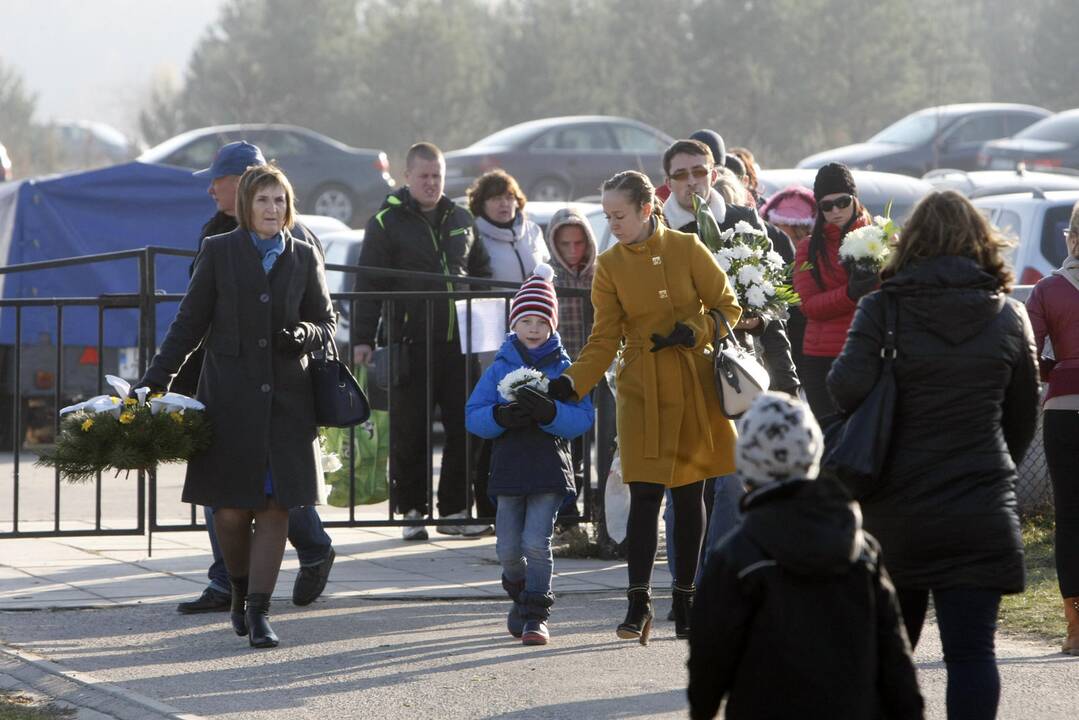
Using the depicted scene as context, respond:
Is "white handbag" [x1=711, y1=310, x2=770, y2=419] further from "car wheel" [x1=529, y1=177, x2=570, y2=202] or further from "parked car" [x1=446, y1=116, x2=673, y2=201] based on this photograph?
"car wheel" [x1=529, y1=177, x2=570, y2=202]

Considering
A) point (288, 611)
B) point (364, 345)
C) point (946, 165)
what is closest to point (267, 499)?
point (288, 611)

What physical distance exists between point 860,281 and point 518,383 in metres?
1.53

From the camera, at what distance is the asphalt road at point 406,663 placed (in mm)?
5855

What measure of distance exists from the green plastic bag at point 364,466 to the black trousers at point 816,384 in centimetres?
220

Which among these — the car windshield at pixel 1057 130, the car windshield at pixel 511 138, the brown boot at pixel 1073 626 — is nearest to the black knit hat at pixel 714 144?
the brown boot at pixel 1073 626

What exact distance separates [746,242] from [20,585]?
3592 mm

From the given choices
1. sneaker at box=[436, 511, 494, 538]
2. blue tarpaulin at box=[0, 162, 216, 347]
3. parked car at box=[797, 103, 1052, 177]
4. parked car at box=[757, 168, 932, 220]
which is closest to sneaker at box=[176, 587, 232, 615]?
sneaker at box=[436, 511, 494, 538]

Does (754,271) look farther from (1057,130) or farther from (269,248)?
(1057,130)

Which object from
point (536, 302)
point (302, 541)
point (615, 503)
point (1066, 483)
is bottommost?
point (302, 541)


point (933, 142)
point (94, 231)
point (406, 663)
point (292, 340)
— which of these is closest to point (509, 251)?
point (292, 340)

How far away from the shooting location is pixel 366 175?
1105 inches

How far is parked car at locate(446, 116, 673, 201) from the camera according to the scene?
1103 inches

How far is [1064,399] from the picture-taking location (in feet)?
21.4

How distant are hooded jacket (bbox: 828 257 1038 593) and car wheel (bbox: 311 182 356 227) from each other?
23576 mm
